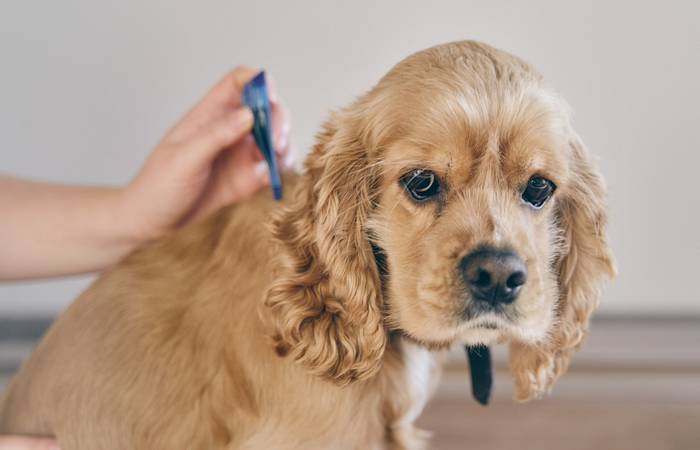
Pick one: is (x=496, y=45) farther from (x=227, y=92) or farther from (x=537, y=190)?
(x=227, y=92)

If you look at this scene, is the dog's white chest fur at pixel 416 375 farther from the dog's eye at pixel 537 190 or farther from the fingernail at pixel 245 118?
the fingernail at pixel 245 118

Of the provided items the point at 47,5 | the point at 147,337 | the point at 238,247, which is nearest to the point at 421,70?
the point at 238,247

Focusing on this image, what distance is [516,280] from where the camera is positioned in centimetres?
81

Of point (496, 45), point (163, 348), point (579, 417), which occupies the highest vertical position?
point (496, 45)

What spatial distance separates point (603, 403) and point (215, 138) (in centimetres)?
105

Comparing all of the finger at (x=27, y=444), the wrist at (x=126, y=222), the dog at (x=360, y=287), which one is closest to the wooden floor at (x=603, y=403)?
the dog at (x=360, y=287)

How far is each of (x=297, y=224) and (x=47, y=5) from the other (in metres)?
1.07

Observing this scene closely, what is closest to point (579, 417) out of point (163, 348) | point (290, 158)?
point (290, 158)

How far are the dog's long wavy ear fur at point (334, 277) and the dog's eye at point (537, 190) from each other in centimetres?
21

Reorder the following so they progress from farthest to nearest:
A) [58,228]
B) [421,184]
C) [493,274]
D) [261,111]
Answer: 1. [58,228]
2. [261,111]
3. [421,184]
4. [493,274]

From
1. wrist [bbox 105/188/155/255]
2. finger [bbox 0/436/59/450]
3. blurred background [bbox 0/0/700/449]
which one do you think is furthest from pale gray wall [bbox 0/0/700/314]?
finger [bbox 0/436/59/450]

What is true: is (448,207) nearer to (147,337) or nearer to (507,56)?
(507,56)

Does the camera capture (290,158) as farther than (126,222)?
Yes

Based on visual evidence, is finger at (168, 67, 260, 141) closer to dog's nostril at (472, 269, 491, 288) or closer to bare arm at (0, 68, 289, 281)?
bare arm at (0, 68, 289, 281)
